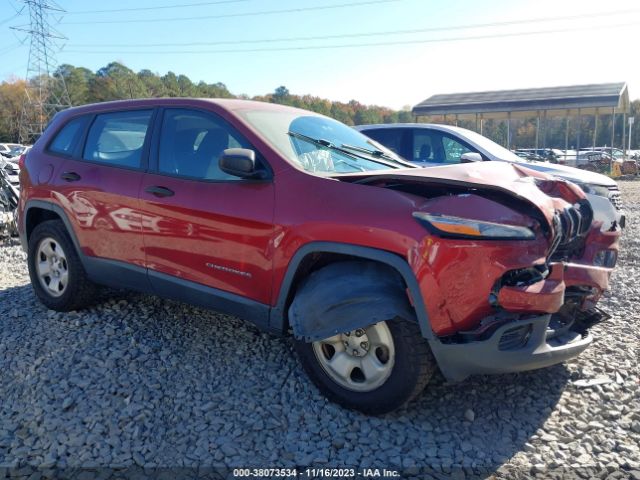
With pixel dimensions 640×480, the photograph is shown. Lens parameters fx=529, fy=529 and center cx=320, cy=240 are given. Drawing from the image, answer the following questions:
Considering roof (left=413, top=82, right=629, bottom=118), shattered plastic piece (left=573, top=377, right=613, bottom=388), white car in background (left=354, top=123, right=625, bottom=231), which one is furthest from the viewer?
roof (left=413, top=82, right=629, bottom=118)

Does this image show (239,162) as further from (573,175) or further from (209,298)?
(573,175)

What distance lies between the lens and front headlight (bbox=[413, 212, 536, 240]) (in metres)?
2.71

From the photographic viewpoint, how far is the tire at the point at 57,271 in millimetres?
4453

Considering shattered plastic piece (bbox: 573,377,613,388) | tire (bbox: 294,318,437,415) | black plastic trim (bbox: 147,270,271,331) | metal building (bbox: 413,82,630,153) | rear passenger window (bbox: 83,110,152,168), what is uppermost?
metal building (bbox: 413,82,630,153)

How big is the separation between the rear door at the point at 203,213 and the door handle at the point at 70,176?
841 millimetres

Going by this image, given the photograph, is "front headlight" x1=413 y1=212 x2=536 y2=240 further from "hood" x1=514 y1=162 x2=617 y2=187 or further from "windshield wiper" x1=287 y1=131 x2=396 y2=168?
"hood" x1=514 y1=162 x2=617 y2=187

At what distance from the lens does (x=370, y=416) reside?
3.09 metres

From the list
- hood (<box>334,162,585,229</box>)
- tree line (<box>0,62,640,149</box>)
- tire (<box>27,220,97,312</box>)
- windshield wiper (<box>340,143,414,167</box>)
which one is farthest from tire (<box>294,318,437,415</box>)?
tree line (<box>0,62,640,149</box>)

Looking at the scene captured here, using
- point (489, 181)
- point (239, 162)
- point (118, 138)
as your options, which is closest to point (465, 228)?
point (489, 181)

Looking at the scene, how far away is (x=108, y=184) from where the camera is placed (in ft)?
13.5

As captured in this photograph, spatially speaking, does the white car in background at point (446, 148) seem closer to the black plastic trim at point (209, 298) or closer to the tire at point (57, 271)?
the black plastic trim at point (209, 298)

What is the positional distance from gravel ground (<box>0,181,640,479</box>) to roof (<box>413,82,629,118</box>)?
25.9 meters

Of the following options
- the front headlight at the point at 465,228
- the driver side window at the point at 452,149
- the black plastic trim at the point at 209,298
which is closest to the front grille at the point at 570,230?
the front headlight at the point at 465,228

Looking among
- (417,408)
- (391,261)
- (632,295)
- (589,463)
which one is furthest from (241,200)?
(632,295)
